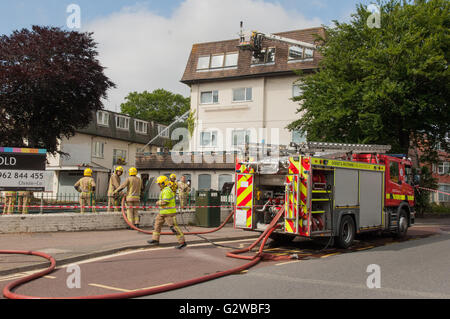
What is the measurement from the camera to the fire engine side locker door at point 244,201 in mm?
11383

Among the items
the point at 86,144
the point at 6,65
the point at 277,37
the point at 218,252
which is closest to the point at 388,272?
the point at 218,252

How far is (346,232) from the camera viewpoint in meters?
11.6

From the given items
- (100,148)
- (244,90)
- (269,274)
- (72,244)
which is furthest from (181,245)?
(100,148)

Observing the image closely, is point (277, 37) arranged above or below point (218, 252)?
above

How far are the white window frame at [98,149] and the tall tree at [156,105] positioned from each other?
24602 mm

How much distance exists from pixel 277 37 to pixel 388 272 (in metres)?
26.8

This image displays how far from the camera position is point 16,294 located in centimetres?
598

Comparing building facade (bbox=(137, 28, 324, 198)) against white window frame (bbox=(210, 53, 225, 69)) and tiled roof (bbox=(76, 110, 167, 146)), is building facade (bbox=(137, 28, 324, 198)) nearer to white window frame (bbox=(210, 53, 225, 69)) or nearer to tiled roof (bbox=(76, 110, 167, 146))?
white window frame (bbox=(210, 53, 225, 69))

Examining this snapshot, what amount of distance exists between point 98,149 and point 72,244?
30.7 m

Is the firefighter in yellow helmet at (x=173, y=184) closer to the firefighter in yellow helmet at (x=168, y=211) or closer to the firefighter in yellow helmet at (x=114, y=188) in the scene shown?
the firefighter in yellow helmet at (x=114, y=188)

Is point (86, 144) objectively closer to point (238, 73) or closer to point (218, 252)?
point (238, 73)

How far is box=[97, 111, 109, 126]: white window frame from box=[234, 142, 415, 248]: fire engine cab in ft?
103

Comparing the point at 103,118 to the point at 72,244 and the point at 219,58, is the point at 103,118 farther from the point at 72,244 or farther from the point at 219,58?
the point at 72,244
